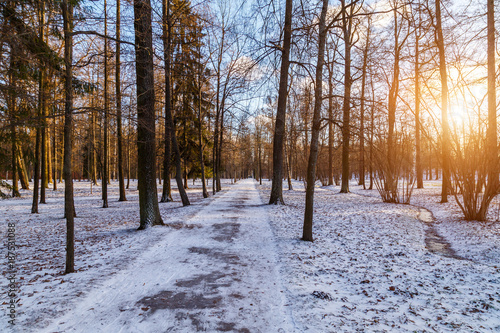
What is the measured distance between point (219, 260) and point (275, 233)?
8.54 ft

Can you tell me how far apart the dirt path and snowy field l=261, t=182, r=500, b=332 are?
0.40 meters

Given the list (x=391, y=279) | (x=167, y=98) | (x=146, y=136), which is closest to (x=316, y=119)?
(x=391, y=279)

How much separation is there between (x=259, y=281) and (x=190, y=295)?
1142mm

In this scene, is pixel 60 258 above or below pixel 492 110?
below

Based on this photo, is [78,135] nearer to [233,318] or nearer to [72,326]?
[72,326]

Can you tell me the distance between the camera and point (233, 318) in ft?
10.1

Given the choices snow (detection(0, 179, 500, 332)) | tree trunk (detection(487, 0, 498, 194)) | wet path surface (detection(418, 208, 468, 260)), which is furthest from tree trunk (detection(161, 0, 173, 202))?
tree trunk (detection(487, 0, 498, 194))


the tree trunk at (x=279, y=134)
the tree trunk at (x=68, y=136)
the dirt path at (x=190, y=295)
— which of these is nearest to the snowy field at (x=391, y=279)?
the dirt path at (x=190, y=295)

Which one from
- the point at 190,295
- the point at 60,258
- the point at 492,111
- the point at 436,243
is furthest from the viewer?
the point at 492,111

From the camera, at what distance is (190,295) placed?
12.0 ft

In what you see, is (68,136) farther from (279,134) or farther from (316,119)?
(279,134)

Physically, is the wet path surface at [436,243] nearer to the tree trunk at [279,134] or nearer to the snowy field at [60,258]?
the tree trunk at [279,134]

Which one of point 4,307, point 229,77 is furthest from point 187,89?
point 4,307

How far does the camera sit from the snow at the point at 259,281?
304cm
